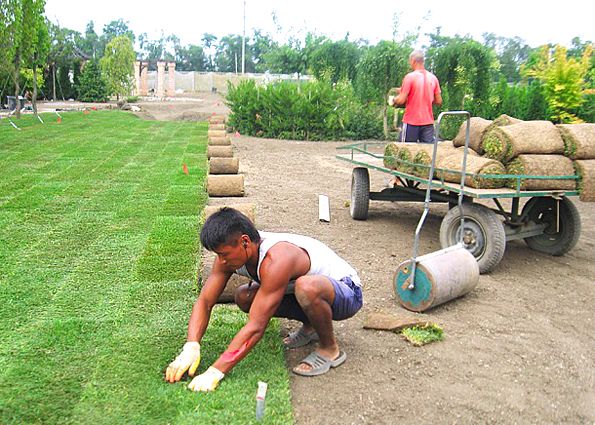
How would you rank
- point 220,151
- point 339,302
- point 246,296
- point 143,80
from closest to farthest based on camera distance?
point 339,302 < point 246,296 < point 220,151 < point 143,80

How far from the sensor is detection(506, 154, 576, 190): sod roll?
560 cm

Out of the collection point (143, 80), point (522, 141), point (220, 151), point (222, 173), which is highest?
point (143, 80)

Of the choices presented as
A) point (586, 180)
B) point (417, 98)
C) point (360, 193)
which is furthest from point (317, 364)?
point (417, 98)

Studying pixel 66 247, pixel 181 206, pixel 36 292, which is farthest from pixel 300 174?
pixel 36 292

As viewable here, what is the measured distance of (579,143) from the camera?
5727 millimetres

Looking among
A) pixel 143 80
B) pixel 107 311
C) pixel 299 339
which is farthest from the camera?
pixel 143 80

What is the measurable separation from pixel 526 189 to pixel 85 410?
4208 mm

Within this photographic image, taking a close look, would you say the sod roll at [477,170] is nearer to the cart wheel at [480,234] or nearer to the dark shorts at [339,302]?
the cart wheel at [480,234]

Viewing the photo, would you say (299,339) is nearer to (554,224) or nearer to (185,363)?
(185,363)

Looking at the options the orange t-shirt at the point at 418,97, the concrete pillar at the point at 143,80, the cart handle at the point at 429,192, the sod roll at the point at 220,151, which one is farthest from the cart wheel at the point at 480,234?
the concrete pillar at the point at 143,80

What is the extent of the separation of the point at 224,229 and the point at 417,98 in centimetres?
536

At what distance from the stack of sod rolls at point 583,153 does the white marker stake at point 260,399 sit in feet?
13.0

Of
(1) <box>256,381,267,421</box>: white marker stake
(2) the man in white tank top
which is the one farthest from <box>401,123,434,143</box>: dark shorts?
(1) <box>256,381,267,421</box>: white marker stake

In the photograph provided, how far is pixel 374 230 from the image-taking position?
748 cm
